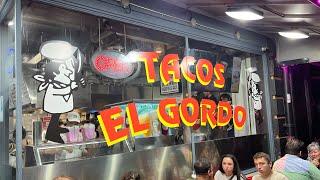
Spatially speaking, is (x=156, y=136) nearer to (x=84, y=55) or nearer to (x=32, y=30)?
(x=84, y=55)

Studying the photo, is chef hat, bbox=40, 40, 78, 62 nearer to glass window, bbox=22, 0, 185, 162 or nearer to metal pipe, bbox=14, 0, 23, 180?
glass window, bbox=22, 0, 185, 162

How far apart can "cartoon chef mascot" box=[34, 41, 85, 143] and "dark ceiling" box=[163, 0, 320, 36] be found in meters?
1.81

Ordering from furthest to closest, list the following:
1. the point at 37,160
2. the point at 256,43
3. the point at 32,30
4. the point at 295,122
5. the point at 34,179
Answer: the point at 295,122 → the point at 256,43 → the point at 32,30 → the point at 37,160 → the point at 34,179

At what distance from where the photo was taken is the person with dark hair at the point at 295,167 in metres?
4.04

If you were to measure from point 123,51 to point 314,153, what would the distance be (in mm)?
3388

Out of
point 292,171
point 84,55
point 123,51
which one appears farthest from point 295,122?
point 84,55

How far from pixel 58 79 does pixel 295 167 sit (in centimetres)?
306

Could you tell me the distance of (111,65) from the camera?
A: 4.37 metres

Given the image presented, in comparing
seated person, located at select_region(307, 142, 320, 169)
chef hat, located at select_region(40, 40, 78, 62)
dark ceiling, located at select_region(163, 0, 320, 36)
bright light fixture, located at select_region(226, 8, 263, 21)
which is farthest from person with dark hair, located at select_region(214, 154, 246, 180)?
chef hat, located at select_region(40, 40, 78, 62)

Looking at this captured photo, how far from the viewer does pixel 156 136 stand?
4.86m

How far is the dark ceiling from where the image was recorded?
450 centimetres

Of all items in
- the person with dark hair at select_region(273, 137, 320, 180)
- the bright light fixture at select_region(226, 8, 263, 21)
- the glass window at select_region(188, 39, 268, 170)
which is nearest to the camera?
the person with dark hair at select_region(273, 137, 320, 180)

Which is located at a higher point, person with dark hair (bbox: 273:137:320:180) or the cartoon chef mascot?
the cartoon chef mascot

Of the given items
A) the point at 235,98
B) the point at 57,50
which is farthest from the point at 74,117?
the point at 235,98
